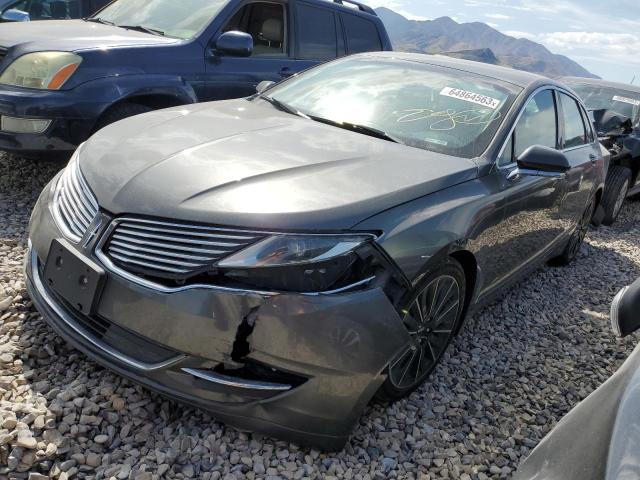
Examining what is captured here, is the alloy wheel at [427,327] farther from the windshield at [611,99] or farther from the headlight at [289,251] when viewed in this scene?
the windshield at [611,99]

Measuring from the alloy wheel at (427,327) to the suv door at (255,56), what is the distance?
286 centimetres

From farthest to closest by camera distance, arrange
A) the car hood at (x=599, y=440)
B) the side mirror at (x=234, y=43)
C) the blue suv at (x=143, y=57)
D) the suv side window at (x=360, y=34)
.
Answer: the suv side window at (x=360, y=34) < the side mirror at (x=234, y=43) < the blue suv at (x=143, y=57) < the car hood at (x=599, y=440)

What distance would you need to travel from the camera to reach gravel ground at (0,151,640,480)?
6.58ft

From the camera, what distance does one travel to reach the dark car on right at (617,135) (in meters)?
6.76

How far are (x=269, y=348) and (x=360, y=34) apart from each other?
16.7ft

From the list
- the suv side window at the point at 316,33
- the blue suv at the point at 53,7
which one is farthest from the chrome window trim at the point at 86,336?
the blue suv at the point at 53,7

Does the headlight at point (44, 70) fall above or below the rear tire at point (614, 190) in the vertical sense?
above

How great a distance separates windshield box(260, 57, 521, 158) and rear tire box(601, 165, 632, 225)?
166 inches

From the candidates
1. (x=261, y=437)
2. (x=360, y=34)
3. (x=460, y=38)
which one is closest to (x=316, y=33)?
(x=360, y=34)

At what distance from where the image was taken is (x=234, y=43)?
4.39 m

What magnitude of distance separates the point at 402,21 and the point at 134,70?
15972 centimetres

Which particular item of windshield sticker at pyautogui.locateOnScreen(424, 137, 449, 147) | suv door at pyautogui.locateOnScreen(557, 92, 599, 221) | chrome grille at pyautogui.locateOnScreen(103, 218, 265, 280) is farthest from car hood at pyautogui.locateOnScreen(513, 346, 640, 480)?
suv door at pyautogui.locateOnScreen(557, 92, 599, 221)

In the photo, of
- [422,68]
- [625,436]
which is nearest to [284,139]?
[422,68]

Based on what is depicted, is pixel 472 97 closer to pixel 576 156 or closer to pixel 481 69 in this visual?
pixel 481 69
